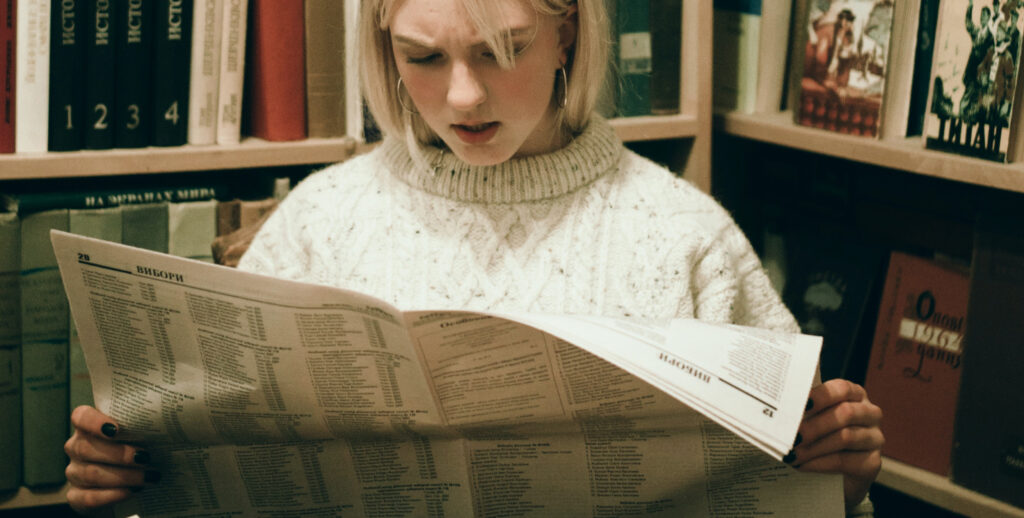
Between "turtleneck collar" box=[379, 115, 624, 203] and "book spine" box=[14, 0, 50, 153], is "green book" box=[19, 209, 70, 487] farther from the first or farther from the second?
"turtleneck collar" box=[379, 115, 624, 203]

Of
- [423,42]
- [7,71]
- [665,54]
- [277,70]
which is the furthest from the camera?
[665,54]

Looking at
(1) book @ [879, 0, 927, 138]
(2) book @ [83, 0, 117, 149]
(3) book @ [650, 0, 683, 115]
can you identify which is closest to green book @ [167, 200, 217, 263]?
(2) book @ [83, 0, 117, 149]

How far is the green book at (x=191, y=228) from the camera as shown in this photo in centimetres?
109

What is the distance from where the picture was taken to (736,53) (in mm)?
1253

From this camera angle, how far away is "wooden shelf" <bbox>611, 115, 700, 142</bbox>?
46.6 inches

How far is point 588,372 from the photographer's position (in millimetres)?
635

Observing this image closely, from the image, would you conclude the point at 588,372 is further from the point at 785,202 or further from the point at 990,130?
the point at 785,202

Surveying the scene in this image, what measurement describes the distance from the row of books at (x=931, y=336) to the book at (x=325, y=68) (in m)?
0.68

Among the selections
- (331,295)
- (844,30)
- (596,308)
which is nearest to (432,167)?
(596,308)

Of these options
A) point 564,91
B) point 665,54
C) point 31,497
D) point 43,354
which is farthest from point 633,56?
point 31,497

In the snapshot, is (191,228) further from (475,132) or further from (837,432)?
(837,432)

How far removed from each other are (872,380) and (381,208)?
698mm

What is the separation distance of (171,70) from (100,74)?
3.1 inches

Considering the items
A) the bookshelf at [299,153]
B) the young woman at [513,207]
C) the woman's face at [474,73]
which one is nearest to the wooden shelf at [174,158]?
the bookshelf at [299,153]
